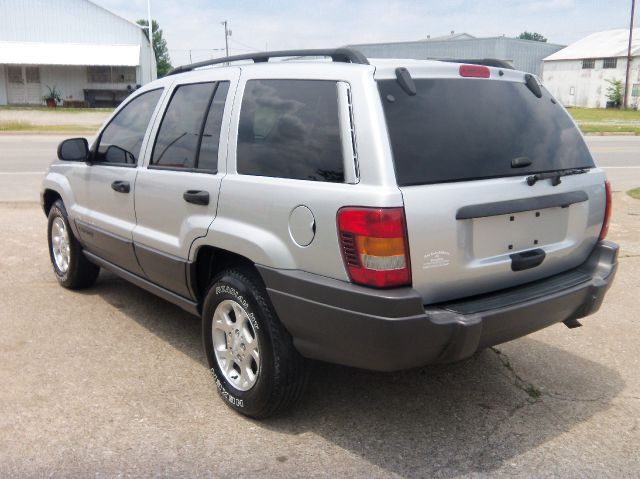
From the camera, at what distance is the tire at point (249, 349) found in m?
3.28

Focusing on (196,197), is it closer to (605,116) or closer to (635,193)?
(635,193)

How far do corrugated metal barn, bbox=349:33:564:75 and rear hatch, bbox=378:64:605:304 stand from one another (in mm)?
66000

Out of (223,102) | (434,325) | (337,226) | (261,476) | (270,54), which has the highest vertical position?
(270,54)

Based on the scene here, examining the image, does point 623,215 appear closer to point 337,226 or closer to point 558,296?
point 558,296

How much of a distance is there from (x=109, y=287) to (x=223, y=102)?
2795mm

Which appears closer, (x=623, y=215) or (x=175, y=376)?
(x=175, y=376)

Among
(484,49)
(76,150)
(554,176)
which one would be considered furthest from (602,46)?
(554,176)

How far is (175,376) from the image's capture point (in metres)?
4.05

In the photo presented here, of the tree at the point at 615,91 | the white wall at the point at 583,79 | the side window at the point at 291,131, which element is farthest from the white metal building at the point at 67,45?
the side window at the point at 291,131

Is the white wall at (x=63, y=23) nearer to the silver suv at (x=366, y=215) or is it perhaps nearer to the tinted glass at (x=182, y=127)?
the tinted glass at (x=182, y=127)

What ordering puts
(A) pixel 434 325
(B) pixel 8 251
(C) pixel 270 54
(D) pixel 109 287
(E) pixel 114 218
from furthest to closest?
1. (B) pixel 8 251
2. (D) pixel 109 287
3. (E) pixel 114 218
4. (C) pixel 270 54
5. (A) pixel 434 325

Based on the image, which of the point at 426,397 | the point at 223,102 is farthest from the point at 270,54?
the point at 426,397

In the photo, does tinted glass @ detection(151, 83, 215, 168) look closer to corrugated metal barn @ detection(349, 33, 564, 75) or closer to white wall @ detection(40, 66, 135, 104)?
white wall @ detection(40, 66, 135, 104)

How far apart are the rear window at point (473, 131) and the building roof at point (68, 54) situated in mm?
43074
